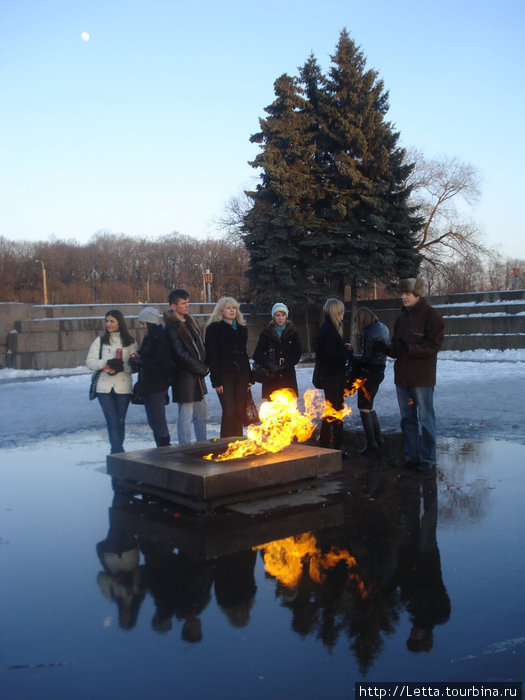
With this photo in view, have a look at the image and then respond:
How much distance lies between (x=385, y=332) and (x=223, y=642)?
469 cm

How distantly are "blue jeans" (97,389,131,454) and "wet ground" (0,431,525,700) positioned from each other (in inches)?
32.5

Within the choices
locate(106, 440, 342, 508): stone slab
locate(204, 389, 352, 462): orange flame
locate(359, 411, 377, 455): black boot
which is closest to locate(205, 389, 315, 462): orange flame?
locate(204, 389, 352, 462): orange flame

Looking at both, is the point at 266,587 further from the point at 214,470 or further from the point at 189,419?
the point at 189,419

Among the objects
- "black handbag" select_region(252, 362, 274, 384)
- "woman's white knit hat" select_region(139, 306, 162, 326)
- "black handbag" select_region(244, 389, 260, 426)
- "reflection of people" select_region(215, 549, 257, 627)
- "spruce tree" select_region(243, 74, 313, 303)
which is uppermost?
"spruce tree" select_region(243, 74, 313, 303)

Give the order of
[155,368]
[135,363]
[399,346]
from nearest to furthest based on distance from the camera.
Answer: [399,346] < [155,368] < [135,363]

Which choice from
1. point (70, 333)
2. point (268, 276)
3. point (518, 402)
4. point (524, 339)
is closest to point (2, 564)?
point (518, 402)

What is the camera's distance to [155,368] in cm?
690

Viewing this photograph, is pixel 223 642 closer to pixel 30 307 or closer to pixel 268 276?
pixel 30 307

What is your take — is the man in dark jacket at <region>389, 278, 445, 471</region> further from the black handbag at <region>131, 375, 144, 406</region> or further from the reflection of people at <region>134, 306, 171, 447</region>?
the black handbag at <region>131, 375, 144, 406</region>

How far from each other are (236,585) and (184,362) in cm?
347

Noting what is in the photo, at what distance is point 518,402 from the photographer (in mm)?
10898

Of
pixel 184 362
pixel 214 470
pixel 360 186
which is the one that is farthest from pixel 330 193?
pixel 214 470

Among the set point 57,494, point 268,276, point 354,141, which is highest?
point 354,141

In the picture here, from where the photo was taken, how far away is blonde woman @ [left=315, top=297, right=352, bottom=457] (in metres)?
7.27
